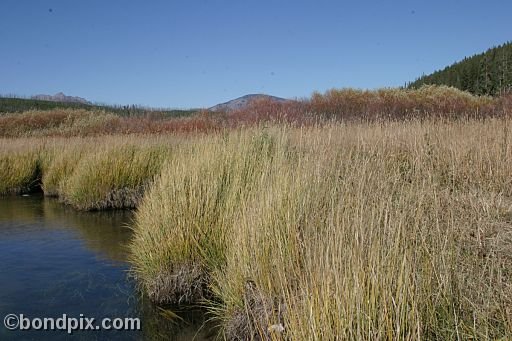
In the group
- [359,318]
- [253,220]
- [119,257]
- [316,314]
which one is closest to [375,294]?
[359,318]

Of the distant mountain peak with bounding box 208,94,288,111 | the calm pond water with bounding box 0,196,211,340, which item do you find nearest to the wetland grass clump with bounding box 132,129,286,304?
the calm pond water with bounding box 0,196,211,340

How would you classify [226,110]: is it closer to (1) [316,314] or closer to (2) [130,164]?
(2) [130,164]

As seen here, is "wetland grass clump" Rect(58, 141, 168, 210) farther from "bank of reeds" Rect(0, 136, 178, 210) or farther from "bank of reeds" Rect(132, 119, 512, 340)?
"bank of reeds" Rect(132, 119, 512, 340)

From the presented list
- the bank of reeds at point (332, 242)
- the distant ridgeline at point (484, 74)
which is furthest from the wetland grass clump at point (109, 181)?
the distant ridgeline at point (484, 74)

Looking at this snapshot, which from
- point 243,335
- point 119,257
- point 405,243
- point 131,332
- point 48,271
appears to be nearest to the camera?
point 405,243

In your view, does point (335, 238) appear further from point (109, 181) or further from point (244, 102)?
point (244, 102)

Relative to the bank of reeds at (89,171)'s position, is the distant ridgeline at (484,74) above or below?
above

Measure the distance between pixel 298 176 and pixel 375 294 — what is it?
1.85 meters

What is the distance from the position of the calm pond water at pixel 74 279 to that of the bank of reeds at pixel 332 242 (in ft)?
1.11

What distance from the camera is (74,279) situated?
203 inches

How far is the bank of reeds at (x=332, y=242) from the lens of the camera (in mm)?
1979

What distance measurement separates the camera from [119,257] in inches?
240

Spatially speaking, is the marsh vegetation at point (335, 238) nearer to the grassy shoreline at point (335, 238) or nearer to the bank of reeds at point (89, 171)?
the grassy shoreline at point (335, 238)

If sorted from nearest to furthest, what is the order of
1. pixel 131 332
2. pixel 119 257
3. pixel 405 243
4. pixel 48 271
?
pixel 405 243 → pixel 131 332 → pixel 48 271 → pixel 119 257
